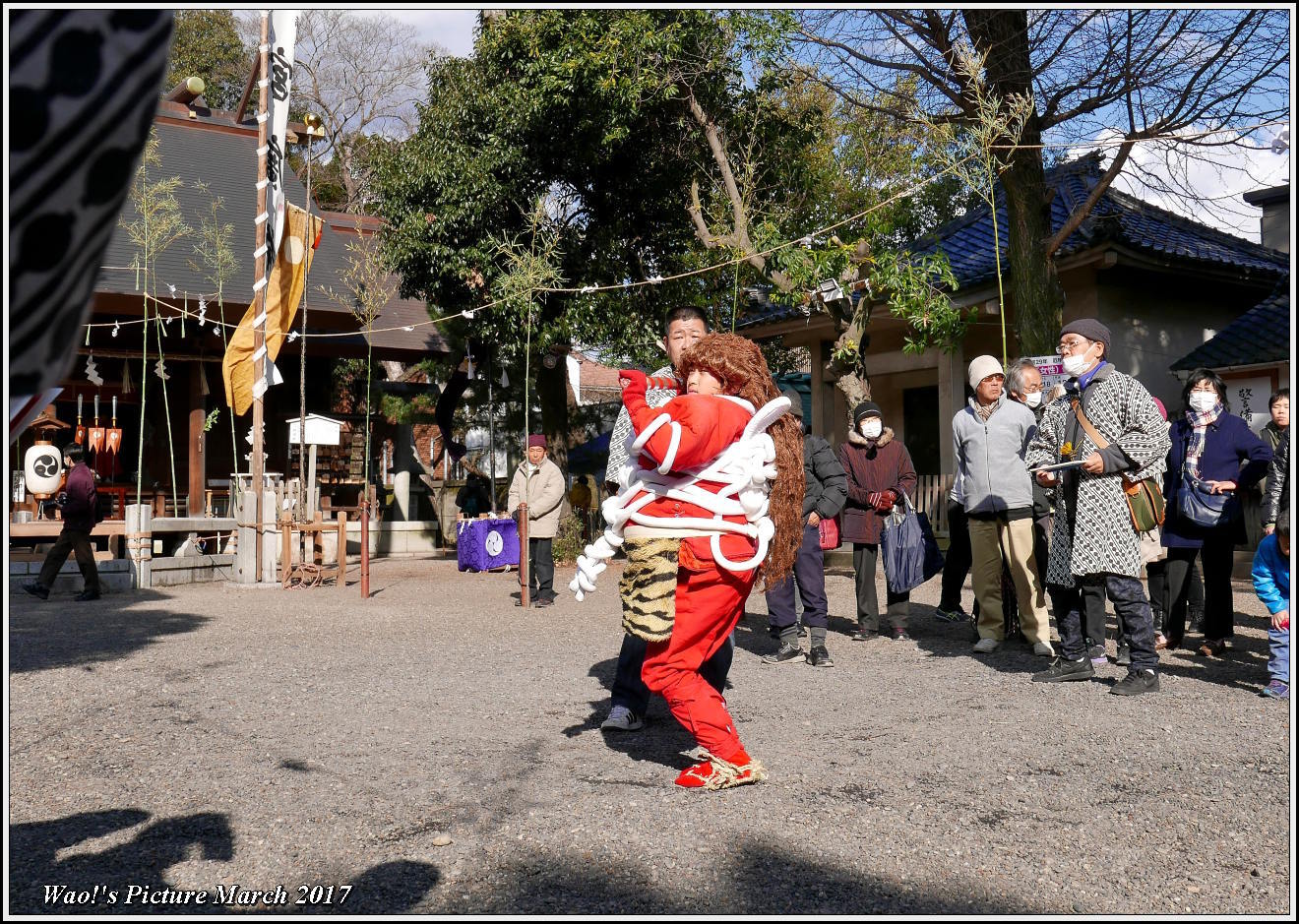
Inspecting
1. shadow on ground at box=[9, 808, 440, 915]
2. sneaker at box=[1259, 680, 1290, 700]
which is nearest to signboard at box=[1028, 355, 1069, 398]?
sneaker at box=[1259, 680, 1290, 700]

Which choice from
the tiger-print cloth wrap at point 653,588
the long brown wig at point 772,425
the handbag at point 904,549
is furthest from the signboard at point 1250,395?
the tiger-print cloth wrap at point 653,588

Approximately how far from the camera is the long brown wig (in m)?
3.92

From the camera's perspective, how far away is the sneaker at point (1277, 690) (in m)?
5.29

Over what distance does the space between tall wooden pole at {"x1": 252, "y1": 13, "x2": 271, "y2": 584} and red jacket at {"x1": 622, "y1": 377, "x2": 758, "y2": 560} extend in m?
9.69

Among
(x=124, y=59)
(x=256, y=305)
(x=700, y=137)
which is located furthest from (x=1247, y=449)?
(x=256, y=305)

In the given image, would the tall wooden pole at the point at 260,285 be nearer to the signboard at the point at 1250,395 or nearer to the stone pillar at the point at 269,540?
the stone pillar at the point at 269,540

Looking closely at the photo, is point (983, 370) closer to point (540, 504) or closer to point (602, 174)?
point (540, 504)

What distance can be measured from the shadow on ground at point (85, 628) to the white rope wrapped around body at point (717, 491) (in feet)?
15.8

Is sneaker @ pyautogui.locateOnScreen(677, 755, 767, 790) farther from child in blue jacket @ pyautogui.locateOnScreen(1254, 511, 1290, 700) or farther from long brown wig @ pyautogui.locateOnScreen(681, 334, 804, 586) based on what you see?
child in blue jacket @ pyautogui.locateOnScreen(1254, 511, 1290, 700)

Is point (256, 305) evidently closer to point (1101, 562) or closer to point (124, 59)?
point (1101, 562)

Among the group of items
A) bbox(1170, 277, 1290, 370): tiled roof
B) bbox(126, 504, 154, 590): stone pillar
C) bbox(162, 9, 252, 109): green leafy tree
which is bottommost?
bbox(126, 504, 154, 590): stone pillar

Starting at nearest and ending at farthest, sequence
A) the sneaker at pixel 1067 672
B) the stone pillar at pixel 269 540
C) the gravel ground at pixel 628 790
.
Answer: the gravel ground at pixel 628 790
the sneaker at pixel 1067 672
the stone pillar at pixel 269 540

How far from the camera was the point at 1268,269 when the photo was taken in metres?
15.0

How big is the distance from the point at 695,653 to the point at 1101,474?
9.51 feet
